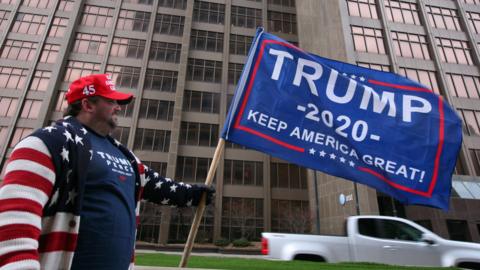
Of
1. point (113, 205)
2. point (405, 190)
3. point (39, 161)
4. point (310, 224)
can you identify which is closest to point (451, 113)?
point (405, 190)

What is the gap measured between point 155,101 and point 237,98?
3621cm

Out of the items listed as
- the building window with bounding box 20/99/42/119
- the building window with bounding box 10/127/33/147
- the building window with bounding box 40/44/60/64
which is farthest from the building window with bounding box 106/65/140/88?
the building window with bounding box 10/127/33/147

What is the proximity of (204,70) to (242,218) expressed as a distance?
1986cm

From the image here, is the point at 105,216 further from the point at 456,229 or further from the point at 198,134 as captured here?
the point at 198,134

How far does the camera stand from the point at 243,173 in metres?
37.1

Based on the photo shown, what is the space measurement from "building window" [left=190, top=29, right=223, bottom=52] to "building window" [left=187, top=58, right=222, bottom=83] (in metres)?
2.05

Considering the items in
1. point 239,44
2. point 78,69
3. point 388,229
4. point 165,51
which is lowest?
point 388,229

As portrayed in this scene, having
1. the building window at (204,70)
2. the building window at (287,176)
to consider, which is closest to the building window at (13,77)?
the building window at (204,70)

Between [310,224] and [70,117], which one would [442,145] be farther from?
[310,224]

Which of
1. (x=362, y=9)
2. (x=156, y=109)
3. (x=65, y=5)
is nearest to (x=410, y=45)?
(x=362, y=9)

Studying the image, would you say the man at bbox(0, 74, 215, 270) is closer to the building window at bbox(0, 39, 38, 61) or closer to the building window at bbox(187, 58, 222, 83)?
the building window at bbox(187, 58, 222, 83)

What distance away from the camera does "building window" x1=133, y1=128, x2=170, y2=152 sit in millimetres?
36594

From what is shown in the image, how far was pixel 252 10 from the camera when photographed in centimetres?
4553

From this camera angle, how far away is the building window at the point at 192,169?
35.8 meters
